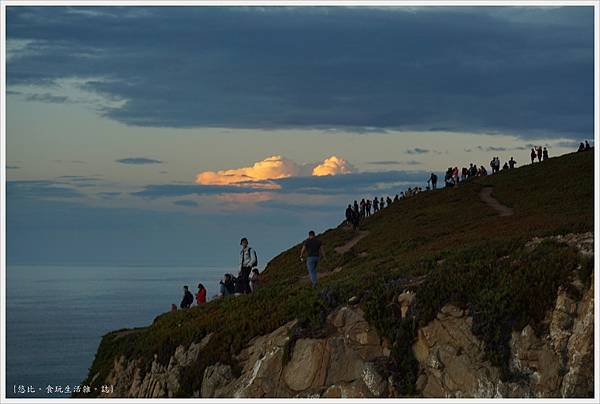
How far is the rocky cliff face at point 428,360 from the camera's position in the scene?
80.4 feet

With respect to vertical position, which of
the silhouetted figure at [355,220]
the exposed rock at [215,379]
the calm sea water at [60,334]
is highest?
the silhouetted figure at [355,220]

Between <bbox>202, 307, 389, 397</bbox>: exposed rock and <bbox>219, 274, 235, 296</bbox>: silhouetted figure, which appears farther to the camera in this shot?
<bbox>219, 274, 235, 296</bbox>: silhouetted figure

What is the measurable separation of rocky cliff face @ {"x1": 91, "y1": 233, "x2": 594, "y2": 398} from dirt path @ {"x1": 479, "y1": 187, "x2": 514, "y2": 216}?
25.4 meters

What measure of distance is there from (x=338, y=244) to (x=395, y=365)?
3035cm

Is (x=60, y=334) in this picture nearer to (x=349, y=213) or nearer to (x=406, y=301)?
(x=349, y=213)

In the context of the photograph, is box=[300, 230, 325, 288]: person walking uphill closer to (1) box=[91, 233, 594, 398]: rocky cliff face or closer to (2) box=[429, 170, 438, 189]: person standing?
(1) box=[91, 233, 594, 398]: rocky cliff face

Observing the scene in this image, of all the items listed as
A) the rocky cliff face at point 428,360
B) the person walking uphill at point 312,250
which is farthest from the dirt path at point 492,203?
the rocky cliff face at point 428,360

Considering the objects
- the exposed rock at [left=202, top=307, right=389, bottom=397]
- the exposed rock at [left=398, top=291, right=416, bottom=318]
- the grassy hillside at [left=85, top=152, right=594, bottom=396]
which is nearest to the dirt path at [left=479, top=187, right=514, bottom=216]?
the grassy hillside at [left=85, top=152, right=594, bottom=396]

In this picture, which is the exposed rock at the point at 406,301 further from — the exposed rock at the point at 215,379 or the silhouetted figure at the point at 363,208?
the silhouetted figure at the point at 363,208

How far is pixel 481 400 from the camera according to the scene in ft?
75.0

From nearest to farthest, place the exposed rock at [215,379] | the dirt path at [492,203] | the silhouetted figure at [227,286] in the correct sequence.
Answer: the exposed rock at [215,379] < the silhouetted figure at [227,286] < the dirt path at [492,203]

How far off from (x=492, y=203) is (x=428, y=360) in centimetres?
3578

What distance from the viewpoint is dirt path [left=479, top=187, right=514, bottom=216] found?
54662 millimetres

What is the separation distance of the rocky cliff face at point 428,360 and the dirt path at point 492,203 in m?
25.4
